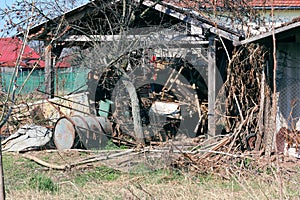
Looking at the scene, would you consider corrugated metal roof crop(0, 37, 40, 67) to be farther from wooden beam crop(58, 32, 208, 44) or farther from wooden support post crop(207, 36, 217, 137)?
wooden support post crop(207, 36, 217, 137)

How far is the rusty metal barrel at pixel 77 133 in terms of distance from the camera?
10.4 metres

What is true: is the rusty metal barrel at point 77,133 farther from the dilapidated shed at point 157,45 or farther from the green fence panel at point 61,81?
the green fence panel at point 61,81

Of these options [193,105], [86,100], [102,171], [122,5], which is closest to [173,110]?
[193,105]

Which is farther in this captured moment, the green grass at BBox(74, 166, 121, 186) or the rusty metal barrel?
the rusty metal barrel

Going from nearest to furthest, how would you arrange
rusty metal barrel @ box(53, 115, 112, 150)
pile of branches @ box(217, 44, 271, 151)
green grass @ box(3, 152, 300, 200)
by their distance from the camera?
green grass @ box(3, 152, 300, 200)
pile of branches @ box(217, 44, 271, 151)
rusty metal barrel @ box(53, 115, 112, 150)

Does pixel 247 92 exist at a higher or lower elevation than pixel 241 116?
higher

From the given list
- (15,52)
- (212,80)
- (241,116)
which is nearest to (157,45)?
(212,80)

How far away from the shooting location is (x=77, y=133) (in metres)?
10.4

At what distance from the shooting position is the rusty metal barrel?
Answer: 408 inches

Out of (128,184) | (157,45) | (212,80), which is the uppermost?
(157,45)

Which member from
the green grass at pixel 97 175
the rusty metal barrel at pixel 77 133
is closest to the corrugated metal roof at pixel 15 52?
the rusty metal barrel at pixel 77 133

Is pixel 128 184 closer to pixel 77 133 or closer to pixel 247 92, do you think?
pixel 77 133

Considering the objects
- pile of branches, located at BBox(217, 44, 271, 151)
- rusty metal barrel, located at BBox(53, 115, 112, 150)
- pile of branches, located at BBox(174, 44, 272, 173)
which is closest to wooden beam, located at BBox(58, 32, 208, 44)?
pile of branches, located at BBox(217, 44, 271, 151)

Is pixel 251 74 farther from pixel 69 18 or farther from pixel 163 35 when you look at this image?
pixel 69 18
